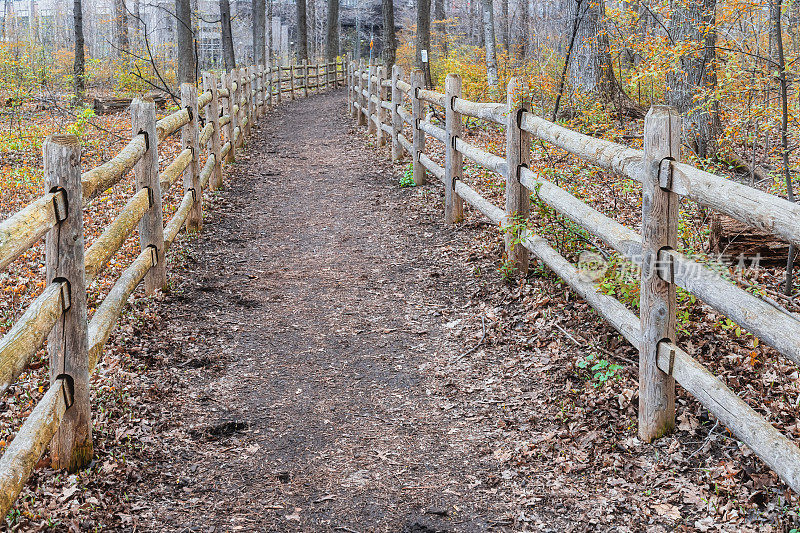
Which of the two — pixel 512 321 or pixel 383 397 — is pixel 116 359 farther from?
pixel 512 321

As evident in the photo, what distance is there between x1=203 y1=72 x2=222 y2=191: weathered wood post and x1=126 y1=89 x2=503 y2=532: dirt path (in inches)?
53.8

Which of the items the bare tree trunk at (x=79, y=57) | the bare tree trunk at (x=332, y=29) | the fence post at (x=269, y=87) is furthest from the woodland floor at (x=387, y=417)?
the bare tree trunk at (x=332, y=29)

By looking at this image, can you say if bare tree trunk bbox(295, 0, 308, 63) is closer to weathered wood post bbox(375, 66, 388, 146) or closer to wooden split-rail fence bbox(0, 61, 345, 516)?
weathered wood post bbox(375, 66, 388, 146)

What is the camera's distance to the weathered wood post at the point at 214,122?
10.2m

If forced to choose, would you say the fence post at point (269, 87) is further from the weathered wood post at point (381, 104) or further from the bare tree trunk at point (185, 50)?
the weathered wood post at point (381, 104)

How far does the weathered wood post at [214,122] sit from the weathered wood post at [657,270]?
769cm

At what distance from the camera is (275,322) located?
6.02 meters

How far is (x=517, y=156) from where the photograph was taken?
20.3ft

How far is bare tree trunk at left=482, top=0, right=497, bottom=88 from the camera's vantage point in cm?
1704

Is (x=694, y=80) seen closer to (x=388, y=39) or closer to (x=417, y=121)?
(x=417, y=121)

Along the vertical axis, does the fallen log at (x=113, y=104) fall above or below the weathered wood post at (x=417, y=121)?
above

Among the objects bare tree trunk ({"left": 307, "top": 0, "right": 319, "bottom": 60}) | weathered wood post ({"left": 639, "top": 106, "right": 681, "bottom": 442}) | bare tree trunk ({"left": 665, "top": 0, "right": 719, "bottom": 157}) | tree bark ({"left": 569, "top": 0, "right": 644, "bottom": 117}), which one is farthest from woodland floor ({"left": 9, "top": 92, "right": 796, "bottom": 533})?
bare tree trunk ({"left": 307, "top": 0, "right": 319, "bottom": 60})

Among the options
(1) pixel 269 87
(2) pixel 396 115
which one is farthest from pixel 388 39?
(2) pixel 396 115

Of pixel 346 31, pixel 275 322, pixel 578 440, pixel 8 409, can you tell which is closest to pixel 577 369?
pixel 578 440
